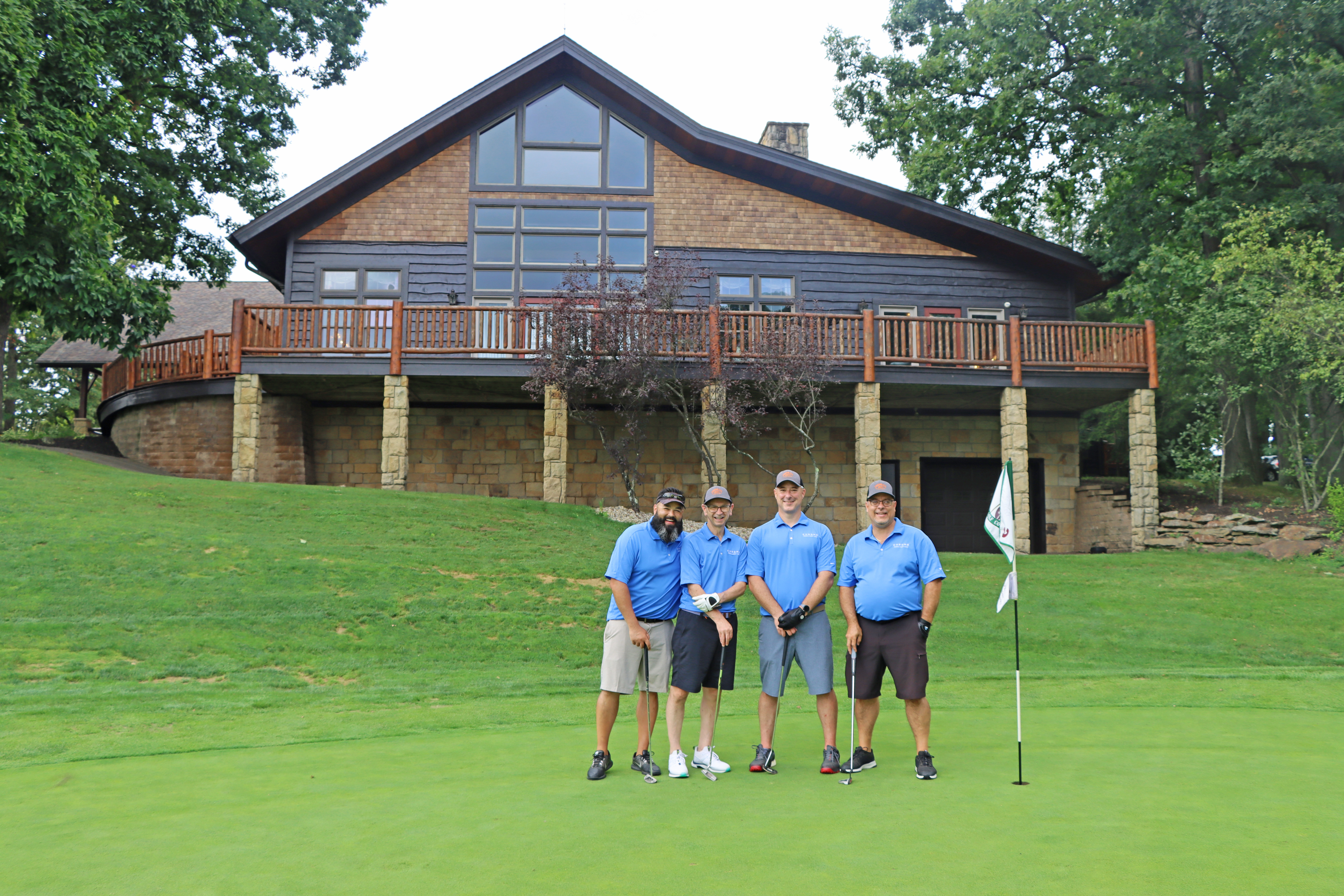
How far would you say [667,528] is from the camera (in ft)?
18.9

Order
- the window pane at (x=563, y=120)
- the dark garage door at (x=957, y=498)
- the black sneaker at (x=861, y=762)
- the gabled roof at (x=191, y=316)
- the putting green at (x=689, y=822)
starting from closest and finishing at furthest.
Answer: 1. the putting green at (x=689, y=822)
2. the black sneaker at (x=861, y=762)
3. the window pane at (x=563, y=120)
4. the dark garage door at (x=957, y=498)
5. the gabled roof at (x=191, y=316)

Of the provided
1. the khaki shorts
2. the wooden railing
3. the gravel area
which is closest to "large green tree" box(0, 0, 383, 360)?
the wooden railing

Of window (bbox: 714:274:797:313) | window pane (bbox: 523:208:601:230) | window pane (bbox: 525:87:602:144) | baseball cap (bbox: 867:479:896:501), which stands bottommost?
baseball cap (bbox: 867:479:896:501)

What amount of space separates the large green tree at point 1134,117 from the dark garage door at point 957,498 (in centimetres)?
518

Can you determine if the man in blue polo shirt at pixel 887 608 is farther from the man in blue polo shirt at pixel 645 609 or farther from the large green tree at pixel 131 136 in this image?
the large green tree at pixel 131 136

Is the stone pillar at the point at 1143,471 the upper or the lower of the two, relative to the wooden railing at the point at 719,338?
lower

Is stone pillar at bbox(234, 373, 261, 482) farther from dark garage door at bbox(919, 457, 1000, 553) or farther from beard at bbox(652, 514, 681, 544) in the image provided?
beard at bbox(652, 514, 681, 544)

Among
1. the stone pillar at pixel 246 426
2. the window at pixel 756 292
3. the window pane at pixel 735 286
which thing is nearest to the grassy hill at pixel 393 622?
the stone pillar at pixel 246 426

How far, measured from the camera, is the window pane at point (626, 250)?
20.8 metres

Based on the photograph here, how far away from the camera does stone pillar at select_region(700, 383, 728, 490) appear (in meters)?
18.2

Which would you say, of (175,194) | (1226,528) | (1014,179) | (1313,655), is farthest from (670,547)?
(1014,179)

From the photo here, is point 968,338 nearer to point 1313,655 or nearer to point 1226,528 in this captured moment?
point 1226,528

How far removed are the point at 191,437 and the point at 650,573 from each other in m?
17.3

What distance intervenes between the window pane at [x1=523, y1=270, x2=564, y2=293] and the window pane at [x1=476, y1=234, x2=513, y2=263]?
461mm
